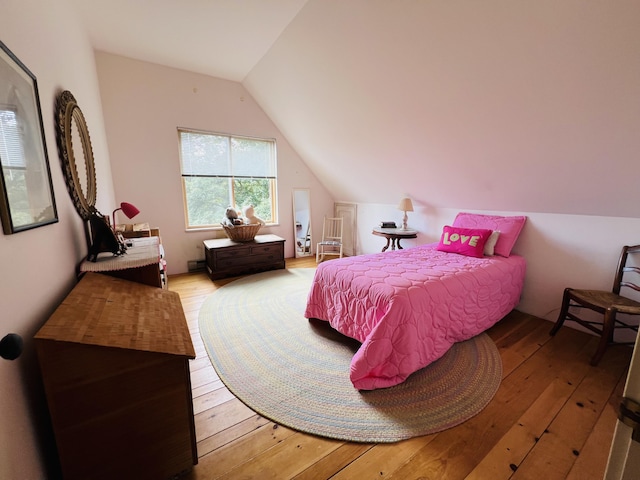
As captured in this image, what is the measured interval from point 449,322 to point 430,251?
111 centimetres

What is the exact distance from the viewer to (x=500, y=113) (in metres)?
2.06

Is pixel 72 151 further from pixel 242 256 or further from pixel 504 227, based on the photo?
pixel 504 227

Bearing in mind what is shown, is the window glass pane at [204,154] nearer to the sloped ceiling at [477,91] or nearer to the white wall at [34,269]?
the sloped ceiling at [477,91]

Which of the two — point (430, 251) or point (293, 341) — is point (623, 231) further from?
point (293, 341)

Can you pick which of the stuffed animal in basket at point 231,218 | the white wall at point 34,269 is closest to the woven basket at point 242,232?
the stuffed animal in basket at point 231,218

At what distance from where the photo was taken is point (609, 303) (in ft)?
6.57

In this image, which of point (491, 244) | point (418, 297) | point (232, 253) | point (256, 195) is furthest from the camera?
point (256, 195)

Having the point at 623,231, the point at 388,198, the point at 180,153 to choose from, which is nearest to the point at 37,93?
the point at 180,153

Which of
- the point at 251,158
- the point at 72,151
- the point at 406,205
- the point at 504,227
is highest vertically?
the point at 251,158

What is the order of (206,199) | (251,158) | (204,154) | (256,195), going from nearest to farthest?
(204,154), (206,199), (251,158), (256,195)

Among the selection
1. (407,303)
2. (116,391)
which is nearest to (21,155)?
(116,391)

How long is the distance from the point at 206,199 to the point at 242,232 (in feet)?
2.66

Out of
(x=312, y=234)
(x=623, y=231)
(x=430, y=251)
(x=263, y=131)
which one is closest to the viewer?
(x=623, y=231)

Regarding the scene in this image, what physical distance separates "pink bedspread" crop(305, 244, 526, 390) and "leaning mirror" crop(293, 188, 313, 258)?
8.05ft
